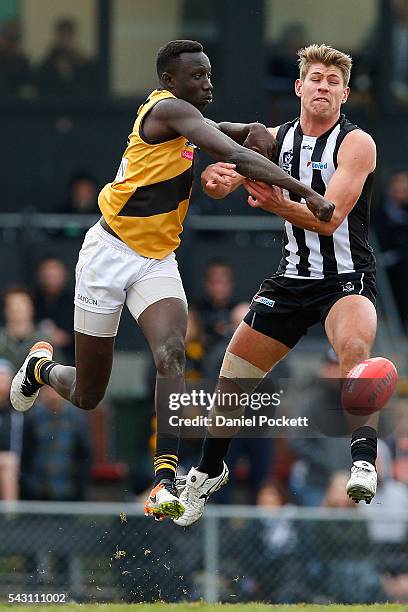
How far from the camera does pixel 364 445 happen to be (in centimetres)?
824

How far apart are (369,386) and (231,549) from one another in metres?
3.22

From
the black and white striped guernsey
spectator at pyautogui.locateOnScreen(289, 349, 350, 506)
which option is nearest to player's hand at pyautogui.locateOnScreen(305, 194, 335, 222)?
the black and white striped guernsey

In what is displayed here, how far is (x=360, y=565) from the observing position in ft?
36.8

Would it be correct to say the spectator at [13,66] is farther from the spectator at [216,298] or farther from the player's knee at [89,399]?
the player's knee at [89,399]

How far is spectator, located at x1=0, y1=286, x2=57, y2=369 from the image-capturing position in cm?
1197

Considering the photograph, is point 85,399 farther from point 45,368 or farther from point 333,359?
point 333,359

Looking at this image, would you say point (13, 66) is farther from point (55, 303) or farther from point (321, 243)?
point (321, 243)

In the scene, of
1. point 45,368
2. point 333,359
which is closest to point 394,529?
point 333,359

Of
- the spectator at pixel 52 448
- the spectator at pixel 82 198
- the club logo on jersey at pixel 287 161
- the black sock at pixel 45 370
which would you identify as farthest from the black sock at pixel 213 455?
the spectator at pixel 82 198

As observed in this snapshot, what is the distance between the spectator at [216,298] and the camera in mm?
12710

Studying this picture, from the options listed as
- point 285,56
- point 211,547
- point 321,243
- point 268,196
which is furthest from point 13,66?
point 268,196

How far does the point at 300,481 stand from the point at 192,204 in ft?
9.97

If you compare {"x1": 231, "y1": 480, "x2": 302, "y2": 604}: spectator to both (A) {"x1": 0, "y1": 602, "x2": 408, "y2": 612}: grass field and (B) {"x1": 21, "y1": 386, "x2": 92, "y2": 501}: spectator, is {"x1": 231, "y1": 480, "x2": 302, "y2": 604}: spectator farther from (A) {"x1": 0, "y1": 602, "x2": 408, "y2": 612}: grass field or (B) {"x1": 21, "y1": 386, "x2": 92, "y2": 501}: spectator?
(A) {"x1": 0, "y1": 602, "x2": 408, "y2": 612}: grass field

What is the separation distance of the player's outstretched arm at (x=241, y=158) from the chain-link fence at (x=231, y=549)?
11.7 feet
